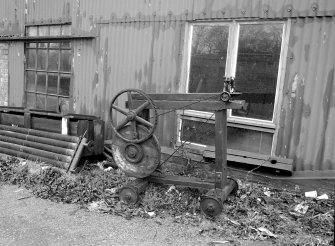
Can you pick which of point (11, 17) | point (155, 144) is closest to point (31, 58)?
point (11, 17)

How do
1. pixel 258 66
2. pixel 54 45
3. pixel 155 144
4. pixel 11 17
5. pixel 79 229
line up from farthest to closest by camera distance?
pixel 11 17, pixel 54 45, pixel 258 66, pixel 155 144, pixel 79 229

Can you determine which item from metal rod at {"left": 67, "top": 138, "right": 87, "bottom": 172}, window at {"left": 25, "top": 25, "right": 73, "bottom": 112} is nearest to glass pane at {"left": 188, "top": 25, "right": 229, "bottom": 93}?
metal rod at {"left": 67, "top": 138, "right": 87, "bottom": 172}

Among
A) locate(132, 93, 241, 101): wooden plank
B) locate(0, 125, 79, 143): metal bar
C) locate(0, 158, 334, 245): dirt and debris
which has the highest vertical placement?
locate(132, 93, 241, 101): wooden plank

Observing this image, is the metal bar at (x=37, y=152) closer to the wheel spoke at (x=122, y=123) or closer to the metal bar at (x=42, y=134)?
the metal bar at (x=42, y=134)

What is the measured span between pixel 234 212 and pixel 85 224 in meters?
1.99

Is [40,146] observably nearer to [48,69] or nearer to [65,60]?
[65,60]

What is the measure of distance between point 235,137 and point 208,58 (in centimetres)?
149

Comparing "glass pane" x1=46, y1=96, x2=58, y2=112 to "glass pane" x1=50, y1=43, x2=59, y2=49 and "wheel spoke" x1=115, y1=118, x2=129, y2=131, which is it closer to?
"glass pane" x1=50, y1=43, x2=59, y2=49

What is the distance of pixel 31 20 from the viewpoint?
8.20 meters

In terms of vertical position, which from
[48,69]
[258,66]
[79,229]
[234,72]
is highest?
[258,66]

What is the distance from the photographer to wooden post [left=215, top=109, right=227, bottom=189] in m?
4.25

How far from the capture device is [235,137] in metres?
5.57

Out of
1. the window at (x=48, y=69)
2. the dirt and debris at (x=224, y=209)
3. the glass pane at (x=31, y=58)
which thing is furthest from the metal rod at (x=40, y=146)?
the glass pane at (x=31, y=58)

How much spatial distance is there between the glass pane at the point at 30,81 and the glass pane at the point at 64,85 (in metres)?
1.12
